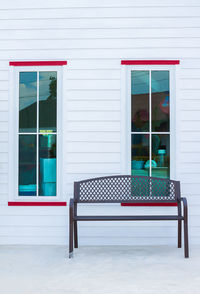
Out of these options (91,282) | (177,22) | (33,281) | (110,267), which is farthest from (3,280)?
(177,22)

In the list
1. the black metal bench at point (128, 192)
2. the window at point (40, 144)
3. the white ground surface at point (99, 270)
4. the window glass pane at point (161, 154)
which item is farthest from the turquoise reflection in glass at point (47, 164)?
the window glass pane at point (161, 154)

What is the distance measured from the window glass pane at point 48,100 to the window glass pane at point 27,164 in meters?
0.26

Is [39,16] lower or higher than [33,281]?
higher

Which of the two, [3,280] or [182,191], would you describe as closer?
[3,280]

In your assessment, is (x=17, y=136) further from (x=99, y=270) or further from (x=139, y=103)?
(x=99, y=270)

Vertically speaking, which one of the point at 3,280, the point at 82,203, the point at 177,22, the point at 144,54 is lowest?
Answer: the point at 3,280

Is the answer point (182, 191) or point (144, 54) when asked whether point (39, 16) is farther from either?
point (182, 191)

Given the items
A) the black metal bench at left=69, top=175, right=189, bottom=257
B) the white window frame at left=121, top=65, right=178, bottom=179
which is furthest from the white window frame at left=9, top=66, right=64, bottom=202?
the white window frame at left=121, top=65, right=178, bottom=179

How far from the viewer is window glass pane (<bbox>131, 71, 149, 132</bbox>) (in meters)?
5.25

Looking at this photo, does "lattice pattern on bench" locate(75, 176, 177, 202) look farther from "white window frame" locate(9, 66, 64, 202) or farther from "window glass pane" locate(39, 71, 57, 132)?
"window glass pane" locate(39, 71, 57, 132)

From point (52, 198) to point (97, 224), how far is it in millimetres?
719

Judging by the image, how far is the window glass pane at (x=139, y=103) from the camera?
17.2 feet

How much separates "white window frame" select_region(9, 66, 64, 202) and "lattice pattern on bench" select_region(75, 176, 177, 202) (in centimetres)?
49

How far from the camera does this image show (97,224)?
17.0ft
